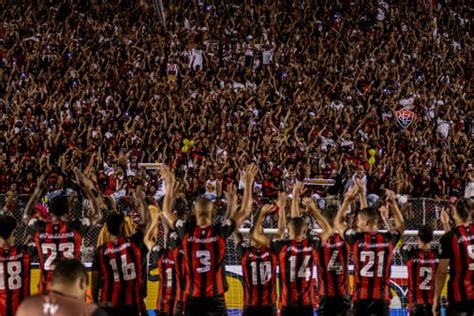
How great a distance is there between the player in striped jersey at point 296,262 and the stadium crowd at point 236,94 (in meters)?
6.95

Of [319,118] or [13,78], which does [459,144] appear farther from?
[13,78]

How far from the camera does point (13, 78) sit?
842 inches

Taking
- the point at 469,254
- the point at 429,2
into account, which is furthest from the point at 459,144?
the point at 469,254

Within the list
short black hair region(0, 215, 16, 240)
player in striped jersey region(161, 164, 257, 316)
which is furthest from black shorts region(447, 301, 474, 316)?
short black hair region(0, 215, 16, 240)

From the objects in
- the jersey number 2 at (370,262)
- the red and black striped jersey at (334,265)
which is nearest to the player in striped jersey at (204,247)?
the red and black striped jersey at (334,265)

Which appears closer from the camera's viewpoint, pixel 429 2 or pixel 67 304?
pixel 67 304

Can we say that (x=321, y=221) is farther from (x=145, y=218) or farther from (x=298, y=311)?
(x=145, y=218)

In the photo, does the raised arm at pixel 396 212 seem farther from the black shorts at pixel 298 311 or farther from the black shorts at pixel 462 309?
the black shorts at pixel 298 311

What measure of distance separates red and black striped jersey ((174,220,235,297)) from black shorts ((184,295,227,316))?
0.05 metres

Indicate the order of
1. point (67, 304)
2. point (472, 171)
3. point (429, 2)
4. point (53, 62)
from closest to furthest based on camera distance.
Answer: point (67, 304)
point (472, 171)
point (53, 62)
point (429, 2)

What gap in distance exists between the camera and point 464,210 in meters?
9.16

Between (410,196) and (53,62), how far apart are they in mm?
10111

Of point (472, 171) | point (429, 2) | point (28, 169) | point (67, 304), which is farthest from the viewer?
point (429, 2)

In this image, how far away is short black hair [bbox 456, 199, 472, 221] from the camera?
916cm
